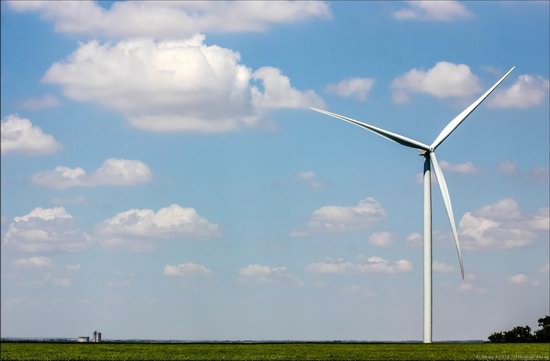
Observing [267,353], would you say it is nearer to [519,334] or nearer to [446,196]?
[446,196]

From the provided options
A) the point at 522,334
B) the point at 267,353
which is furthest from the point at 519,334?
the point at 267,353

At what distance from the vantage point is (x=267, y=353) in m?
66.0

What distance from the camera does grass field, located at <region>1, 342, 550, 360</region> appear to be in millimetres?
61688

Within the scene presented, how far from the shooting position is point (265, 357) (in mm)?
61750

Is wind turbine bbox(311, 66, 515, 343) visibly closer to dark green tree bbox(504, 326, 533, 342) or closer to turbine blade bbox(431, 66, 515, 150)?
turbine blade bbox(431, 66, 515, 150)

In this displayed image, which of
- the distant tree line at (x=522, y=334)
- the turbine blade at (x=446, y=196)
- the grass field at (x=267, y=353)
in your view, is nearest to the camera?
the grass field at (x=267, y=353)

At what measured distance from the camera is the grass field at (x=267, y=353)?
61.7 metres

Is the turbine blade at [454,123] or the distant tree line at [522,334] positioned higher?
the turbine blade at [454,123]

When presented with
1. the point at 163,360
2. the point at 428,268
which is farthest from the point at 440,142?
the point at 163,360

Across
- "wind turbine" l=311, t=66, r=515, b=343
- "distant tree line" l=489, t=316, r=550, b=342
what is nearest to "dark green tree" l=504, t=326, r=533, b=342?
"distant tree line" l=489, t=316, r=550, b=342

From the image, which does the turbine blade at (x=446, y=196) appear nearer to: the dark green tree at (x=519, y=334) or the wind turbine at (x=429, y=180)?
the wind turbine at (x=429, y=180)

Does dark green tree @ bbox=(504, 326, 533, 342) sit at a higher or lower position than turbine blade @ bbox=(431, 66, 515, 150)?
lower

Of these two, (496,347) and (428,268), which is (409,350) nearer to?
(496,347)

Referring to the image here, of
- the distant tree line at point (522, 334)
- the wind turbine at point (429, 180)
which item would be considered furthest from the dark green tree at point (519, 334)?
the wind turbine at point (429, 180)
